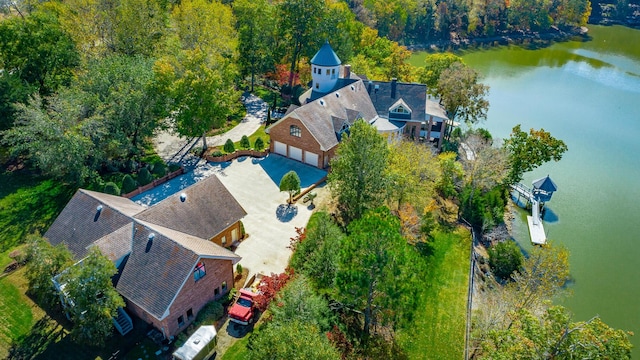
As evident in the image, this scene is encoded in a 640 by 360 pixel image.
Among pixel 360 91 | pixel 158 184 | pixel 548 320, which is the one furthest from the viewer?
pixel 360 91

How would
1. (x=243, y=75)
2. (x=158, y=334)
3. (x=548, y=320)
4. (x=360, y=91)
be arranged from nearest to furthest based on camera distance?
(x=548, y=320)
(x=158, y=334)
(x=360, y=91)
(x=243, y=75)

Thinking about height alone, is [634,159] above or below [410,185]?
below

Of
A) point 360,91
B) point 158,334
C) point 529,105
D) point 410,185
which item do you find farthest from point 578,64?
point 158,334

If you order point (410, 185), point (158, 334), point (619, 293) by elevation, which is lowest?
point (619, 293)

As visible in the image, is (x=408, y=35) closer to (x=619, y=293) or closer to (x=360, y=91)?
(x=360, y=91)

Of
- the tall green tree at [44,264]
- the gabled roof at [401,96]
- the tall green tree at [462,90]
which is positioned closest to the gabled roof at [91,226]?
the tall green tree at [44,264]

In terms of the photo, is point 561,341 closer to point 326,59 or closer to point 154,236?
point 154,236

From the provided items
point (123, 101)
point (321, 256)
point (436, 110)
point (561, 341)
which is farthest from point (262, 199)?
point (436, 110)

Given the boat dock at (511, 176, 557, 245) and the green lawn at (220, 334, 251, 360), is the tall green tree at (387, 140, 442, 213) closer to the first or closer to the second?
the boat dock at (511, 176, 557, 245)

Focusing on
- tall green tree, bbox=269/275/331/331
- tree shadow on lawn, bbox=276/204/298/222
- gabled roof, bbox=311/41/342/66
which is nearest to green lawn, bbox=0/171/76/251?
tree shadow on lawn, bbox=276/204/298/222
